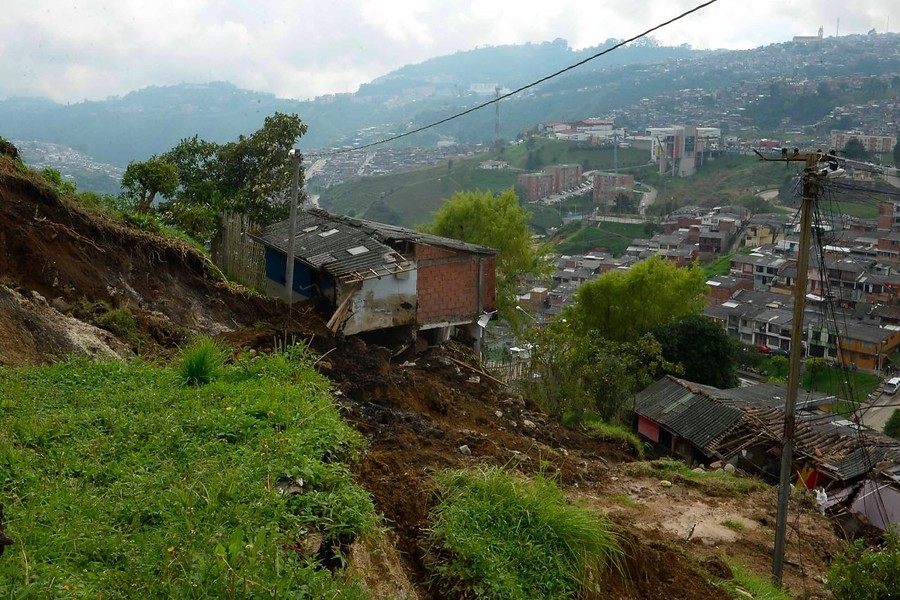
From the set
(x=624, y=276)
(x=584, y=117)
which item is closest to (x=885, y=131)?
(x=584, y=117)

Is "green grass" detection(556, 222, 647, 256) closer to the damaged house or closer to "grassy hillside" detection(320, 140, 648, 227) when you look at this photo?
"grassy hillside" detection(320, 140, 648, 227)

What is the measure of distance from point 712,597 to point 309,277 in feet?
→ 37.2

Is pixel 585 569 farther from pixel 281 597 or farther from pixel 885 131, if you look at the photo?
pixel 885 131

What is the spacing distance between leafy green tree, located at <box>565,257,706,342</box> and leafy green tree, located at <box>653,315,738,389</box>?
2.35 metres

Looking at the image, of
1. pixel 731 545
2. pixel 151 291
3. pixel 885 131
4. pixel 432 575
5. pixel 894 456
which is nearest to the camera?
pixel 432 575

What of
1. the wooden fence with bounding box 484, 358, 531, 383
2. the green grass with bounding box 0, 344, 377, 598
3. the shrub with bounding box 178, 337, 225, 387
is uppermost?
the shrub with bounding box 178, 337, 225, 387

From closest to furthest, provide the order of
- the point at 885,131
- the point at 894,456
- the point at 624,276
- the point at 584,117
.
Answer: the point at 894,456
the point at 624,276
the point at 885,131
the point at 584,117

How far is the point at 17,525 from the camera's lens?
4.30 meters

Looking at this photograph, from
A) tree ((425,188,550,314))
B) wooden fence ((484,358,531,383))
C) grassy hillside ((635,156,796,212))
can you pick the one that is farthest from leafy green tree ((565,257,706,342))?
grassy hillside ((635,156,796,212))

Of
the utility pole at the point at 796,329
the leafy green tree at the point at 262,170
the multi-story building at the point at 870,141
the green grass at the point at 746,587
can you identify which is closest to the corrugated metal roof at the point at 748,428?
the utility pole at the point at 796,329

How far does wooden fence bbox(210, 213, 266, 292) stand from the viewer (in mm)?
16578

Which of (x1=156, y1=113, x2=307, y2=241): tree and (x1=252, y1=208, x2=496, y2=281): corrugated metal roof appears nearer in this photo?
(x1=252, y1=208, x2=496, y2=281): corrugated metal roof

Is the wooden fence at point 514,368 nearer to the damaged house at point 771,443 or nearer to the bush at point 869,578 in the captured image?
the damaged house at point 771,443

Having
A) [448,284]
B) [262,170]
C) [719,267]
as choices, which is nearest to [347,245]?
[448,284]
